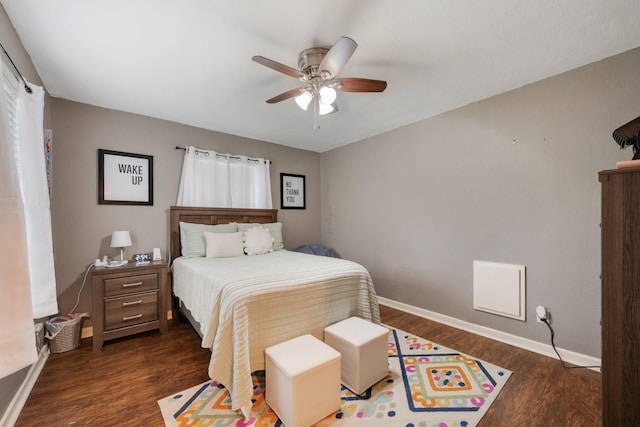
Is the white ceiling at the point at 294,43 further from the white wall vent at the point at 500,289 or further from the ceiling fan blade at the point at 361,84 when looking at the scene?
the white wall vent at the point at 500,289

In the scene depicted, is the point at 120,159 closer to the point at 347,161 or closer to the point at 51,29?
the point at 51,29

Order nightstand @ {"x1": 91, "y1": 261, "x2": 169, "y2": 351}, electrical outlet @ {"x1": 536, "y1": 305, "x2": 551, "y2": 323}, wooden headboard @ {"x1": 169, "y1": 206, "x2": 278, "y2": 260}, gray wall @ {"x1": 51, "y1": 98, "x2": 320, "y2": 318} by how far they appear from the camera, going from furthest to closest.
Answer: wooden headboard @ {"x1": 169, "y1": 206, "x2": 278, "y2": 260} < gray wall @ {"x1": 51, "y1": 98, "x2": 320, "y2": 318} < nightstand @ {"x1": 91, "y1": 261, "x2": 169, "y2": 351} < electrical outlet @ {"x1": 536, "y1": 305, "x2": 551, "y2": 323}

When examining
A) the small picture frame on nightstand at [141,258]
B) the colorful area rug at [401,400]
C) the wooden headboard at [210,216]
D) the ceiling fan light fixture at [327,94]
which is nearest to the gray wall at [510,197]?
the colorful area rug at [401,400]

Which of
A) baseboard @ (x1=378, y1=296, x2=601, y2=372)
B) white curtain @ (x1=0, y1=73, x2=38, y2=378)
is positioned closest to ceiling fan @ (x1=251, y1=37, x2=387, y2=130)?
white curtain @ (x1=0, y1=73, x2=38, y2=378)

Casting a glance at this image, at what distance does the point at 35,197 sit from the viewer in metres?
1.78

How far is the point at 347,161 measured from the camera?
13.8 ft

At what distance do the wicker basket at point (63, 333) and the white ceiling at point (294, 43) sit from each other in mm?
2130

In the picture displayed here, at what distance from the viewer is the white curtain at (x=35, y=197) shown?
1.70m

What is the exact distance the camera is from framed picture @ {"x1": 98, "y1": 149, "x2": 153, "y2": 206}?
9.22 feet

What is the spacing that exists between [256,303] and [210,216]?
6.71 ft

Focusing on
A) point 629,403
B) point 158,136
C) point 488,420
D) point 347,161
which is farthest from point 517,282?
point 158,136

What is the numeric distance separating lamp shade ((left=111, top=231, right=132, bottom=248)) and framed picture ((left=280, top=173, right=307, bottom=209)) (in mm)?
2086

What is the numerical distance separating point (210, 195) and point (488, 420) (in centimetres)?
342

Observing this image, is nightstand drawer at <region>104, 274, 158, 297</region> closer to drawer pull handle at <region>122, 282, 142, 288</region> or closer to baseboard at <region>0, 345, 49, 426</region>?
drawer pull handle at <region>122, 282, 142, 288</region>
